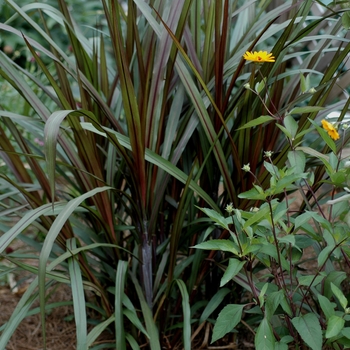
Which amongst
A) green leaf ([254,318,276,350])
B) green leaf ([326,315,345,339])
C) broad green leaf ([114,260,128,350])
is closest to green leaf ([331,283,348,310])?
green leaf ([326,315,345,339])

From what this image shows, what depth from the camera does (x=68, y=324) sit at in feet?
5.37

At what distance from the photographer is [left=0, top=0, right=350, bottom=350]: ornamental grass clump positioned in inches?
40.1

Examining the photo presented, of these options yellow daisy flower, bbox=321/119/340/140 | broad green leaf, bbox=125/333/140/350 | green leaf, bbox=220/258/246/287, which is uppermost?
yellow daisy flower, bbox=321/119/340/140

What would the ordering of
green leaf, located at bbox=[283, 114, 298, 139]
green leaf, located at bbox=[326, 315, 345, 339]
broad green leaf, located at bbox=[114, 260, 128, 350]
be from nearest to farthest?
green leaf, located at bbox=[326, 315, 345, 339]
green leaf, located at bbox=[283, 114, 298, 139]
broad green leaf, located at bbox=[114, 260, 128, 350]

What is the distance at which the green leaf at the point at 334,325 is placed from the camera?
90 cm

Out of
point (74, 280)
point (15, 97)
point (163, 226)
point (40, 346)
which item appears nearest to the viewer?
point (74, 280)

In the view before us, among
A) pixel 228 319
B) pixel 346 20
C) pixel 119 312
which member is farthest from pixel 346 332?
pixel 346 20

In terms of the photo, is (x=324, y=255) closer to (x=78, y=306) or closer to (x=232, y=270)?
(x=232, y=270)

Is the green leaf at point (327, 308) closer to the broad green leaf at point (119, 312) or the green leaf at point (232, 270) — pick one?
the green leaf at point (232, 270)

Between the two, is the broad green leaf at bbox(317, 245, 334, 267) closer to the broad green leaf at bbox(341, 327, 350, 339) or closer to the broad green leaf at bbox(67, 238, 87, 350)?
the broad green leaf at bbox(341, 327, 350, 339)

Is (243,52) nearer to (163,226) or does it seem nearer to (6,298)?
(163,226)

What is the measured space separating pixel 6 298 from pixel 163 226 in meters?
0.75

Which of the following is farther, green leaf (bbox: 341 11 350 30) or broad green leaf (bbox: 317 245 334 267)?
green leaf (bbox: 341 11 350 30)

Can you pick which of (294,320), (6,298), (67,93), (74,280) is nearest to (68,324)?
(6,298)
